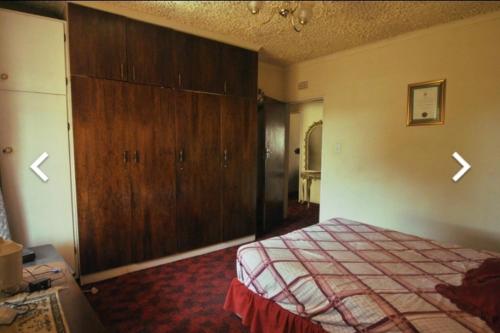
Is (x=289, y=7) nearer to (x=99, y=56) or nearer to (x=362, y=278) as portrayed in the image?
(x=362, y=278)

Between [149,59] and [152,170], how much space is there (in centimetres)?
97

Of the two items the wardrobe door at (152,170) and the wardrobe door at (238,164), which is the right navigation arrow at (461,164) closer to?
the wardrobe door at (238,164)

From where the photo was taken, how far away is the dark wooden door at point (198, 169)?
2.68 metres

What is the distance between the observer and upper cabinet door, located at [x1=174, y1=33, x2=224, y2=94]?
2529 millimetres

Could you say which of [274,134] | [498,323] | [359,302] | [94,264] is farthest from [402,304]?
[274,134]

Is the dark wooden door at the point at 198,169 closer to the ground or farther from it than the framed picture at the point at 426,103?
closer to the ground

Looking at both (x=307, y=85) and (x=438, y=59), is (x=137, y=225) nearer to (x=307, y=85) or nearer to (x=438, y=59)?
(x=307, y=85)

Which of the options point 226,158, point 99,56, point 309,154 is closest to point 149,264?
point 226,158

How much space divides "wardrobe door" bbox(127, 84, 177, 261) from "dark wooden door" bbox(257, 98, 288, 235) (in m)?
1.35

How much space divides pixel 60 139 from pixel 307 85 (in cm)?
285

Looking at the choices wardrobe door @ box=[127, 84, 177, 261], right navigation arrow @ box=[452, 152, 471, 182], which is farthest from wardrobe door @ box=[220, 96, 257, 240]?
right navigation arrow @ box=[452, 152, 471, 182]

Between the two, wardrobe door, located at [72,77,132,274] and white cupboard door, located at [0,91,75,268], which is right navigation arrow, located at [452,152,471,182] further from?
white cupboard door, located at [0,91,75,268]

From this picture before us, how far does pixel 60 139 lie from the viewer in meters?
2.11

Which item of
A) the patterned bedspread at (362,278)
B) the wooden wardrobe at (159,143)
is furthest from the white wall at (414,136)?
the wooden wardrobe at (159,143)
